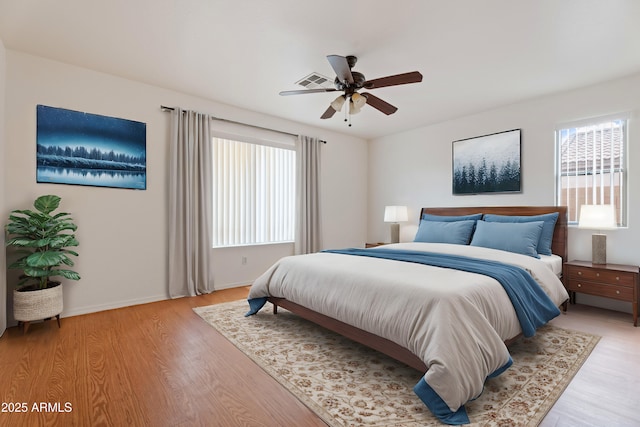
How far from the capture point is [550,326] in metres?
2.94

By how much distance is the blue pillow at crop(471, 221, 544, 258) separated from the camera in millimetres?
3383

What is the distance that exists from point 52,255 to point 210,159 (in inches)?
78.7

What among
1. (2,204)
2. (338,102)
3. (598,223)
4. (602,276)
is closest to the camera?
(2,204)

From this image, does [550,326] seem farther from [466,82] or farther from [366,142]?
[366,142]

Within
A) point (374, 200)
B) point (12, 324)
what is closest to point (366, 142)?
point (374, 200)

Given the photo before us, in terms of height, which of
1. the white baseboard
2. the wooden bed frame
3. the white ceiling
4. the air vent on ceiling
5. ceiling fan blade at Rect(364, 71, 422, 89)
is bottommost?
the white baseboard

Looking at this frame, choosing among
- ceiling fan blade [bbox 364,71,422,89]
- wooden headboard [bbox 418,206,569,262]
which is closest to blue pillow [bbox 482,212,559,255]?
wooden headboard [bbox 418,206,569,262]

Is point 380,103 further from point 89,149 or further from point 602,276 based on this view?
point 89,149

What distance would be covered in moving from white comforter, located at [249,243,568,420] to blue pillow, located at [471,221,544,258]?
508 millimetres

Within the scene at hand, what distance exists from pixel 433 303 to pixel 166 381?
1.76 m

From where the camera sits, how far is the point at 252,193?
4723mm

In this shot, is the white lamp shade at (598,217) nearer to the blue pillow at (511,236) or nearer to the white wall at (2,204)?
the blue pillow at (511,236)

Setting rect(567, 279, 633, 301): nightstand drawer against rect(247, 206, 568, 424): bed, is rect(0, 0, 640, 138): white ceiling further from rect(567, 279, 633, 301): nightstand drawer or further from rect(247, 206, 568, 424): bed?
rect(567, 279, 633, 301): nightstand drawer

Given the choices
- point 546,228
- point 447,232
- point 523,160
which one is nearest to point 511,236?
point 546,228
